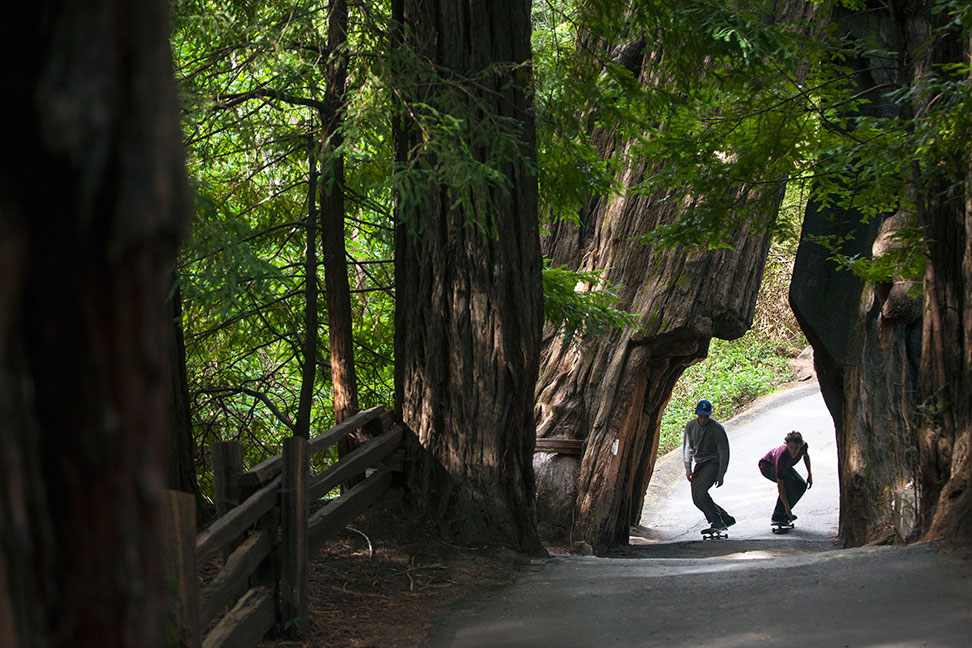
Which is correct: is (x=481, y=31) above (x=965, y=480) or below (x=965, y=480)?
above

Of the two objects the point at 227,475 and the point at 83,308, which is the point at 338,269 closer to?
the point at 227,475

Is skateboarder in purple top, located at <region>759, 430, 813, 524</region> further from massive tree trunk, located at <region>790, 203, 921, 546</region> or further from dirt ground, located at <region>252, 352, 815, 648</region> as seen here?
dirt ground, located at <region>252, 352, 815, 648</region>

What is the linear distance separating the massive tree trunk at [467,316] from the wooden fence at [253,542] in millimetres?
1309

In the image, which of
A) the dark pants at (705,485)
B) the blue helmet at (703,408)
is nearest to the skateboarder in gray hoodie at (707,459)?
the dark pants at (705,485)

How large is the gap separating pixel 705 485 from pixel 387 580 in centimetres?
983

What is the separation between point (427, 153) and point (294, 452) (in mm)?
2654

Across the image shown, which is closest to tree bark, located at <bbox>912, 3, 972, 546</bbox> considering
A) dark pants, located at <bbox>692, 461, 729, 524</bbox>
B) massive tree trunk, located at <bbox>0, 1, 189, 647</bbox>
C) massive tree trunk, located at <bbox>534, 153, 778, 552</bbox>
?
massive tree trunk, located at <bbox>534, 153, 778, 552</bbox>

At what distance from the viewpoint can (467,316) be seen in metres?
7.14

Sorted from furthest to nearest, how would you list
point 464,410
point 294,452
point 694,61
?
point 694,61
point 464,410
point 294,452

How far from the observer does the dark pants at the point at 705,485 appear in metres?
15.0

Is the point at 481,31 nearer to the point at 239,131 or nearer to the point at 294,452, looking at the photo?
the point at 239,131

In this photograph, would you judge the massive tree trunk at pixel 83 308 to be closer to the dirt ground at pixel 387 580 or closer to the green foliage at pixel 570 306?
the dirt ground at pixel 387 580

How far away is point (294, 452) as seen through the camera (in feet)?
16.4

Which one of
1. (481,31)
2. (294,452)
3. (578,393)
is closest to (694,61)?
(481,31)
